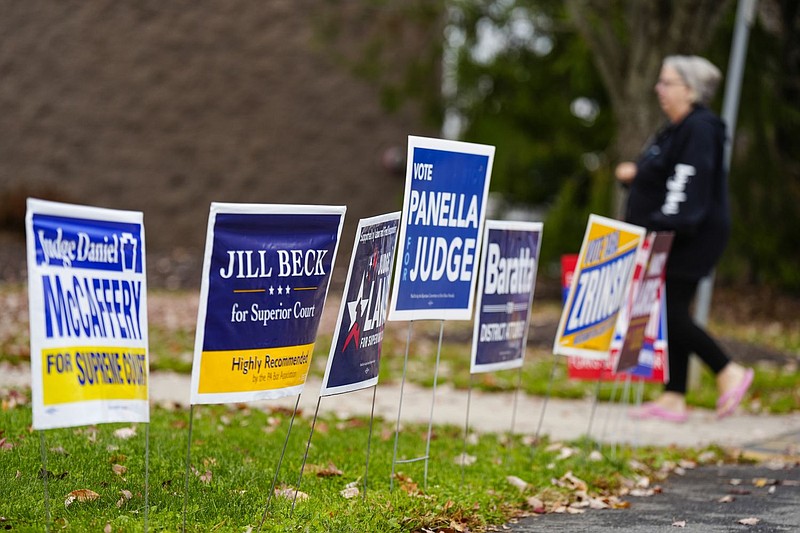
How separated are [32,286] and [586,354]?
2911 millimetres

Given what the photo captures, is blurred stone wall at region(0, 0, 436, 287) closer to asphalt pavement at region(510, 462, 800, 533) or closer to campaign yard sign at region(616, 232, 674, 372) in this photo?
campaign yard sign at region(616, 232, 674, 372)

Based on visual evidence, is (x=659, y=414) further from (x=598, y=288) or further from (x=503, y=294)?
(x=503, y=294)

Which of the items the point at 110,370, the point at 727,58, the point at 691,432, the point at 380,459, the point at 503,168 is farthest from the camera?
the point at 503,168

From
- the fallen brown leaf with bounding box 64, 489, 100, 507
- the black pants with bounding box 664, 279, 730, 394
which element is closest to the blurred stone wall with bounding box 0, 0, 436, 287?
the black pants with bounding box 664, 279, 730, 394

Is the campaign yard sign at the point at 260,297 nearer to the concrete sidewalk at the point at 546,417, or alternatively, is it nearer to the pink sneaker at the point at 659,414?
the concrete sidewalk at the point at 546,417

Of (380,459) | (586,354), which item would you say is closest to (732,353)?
(586,354)

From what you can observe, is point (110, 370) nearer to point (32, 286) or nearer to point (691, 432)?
point (32, 286)

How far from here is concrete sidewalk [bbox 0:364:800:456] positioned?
6.54 metres

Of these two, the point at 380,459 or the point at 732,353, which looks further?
the point at 732,353

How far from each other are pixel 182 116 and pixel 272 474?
12.6 metres

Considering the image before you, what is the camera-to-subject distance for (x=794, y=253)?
1609 centimetres

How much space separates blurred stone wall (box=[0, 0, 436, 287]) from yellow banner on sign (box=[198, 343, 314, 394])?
11.6 metres

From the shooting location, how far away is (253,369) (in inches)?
145

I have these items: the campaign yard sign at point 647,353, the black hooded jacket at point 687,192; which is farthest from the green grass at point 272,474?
the black hooded jacket at point 687,192
